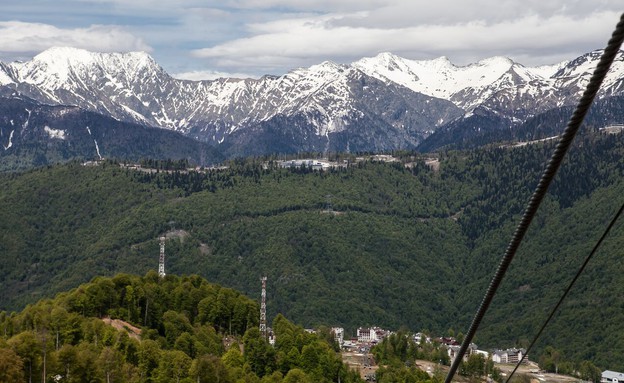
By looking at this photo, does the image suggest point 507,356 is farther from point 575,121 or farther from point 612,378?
point 575,121

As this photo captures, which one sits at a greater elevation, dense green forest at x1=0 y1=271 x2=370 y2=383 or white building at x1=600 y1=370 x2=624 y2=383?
dense green forest at x1=0 y1=271 x2=370 y2=383

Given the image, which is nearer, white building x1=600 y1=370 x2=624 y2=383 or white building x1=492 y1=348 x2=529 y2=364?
white building x1=600 y1=370 x2=624 y2=383

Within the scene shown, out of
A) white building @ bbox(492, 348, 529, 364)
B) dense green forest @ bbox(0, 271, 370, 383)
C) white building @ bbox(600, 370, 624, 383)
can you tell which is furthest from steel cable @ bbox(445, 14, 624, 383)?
white building @ bbox(492, 348, 529, 364)

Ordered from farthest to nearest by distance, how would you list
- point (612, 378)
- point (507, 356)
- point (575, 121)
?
Result: point (507, 356) → point (612, 378) → point (575, 121)

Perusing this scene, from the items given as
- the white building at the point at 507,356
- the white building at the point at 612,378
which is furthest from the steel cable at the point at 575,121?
the white building at the point at 507,356

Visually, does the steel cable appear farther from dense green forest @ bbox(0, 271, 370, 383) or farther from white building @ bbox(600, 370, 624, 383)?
white building @ bbox(600, 370, 624, 383)

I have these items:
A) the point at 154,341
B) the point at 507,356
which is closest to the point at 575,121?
the point at 154,341

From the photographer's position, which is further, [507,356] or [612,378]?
[507,356]

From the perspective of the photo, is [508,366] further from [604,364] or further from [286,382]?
[286,382]

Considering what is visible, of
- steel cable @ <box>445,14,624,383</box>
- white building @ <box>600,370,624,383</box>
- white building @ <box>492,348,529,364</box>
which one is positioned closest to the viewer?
steel cable @ <box>445,14,624,383</box>

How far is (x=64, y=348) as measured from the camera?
66.4 m

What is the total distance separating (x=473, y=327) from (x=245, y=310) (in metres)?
92.9

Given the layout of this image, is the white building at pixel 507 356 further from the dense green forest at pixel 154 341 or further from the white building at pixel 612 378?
the dense green forest at pixel 154 341

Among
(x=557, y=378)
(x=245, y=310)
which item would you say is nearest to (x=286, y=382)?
(x=245, y=310)
